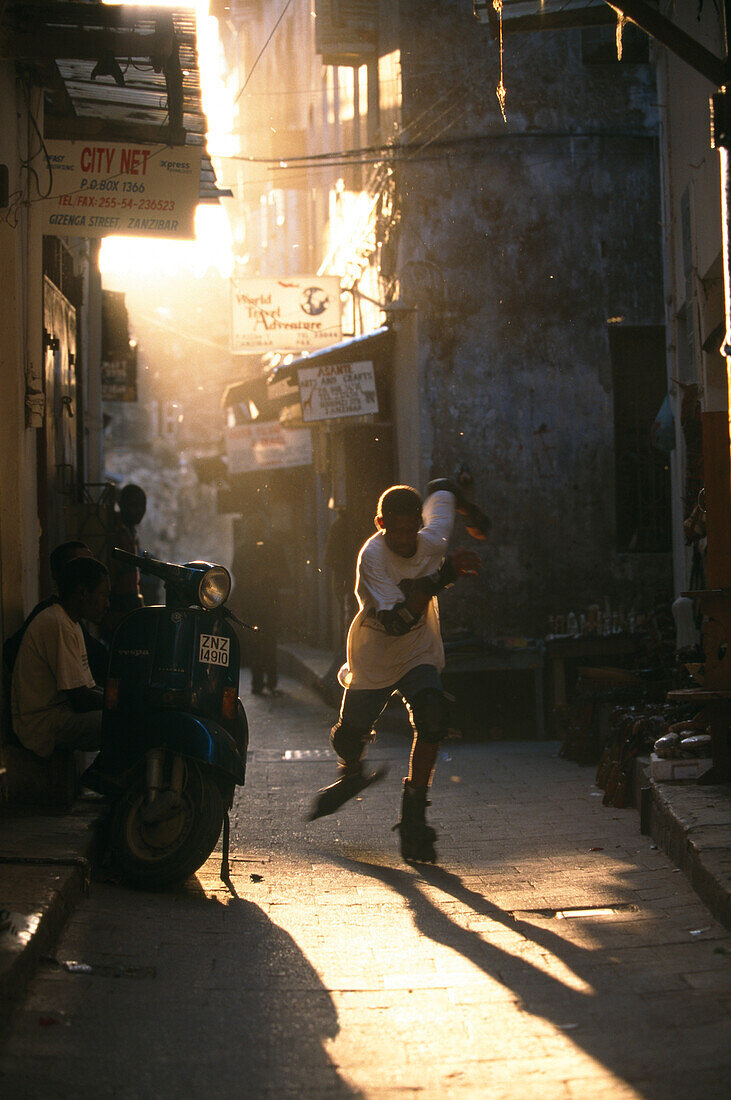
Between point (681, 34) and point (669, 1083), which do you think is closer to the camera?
point (669, 1083)

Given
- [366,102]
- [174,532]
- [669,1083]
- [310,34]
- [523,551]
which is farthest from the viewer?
[174,532]

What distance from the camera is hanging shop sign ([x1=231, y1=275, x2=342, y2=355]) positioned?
1491 centimetres

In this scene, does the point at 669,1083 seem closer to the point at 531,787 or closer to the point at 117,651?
the point at 117,651

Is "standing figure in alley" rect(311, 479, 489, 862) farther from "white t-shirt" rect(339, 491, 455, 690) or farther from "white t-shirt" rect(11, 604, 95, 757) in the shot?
"white t-shirt" rect(11, 604, 95, 757)

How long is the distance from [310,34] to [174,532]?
87.5 ft

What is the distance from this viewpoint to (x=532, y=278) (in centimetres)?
1248

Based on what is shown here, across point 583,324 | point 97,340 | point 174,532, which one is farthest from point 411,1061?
point 174,532

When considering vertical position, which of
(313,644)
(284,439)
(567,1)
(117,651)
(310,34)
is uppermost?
(310,34)

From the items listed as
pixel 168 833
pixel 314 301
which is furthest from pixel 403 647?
pixel 314 301

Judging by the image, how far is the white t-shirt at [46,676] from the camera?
557 centimetres

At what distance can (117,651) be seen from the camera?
5523mm

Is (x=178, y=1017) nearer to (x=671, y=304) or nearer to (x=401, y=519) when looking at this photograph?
(x=401, y=519)

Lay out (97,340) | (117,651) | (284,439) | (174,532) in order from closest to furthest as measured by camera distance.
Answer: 1. (117,651)
2. (97,340)
3. (284,439)
4. (174,532)

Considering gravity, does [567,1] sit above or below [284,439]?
above
